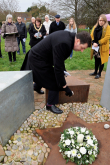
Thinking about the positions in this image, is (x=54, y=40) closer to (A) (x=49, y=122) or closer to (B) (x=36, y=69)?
(B) (x=36, y=69)

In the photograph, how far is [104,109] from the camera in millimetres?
2939

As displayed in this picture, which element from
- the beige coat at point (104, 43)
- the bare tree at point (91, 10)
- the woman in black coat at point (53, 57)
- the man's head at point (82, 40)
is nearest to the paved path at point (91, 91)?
the woman in black coat at point (53, 57)

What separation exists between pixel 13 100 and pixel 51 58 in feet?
Result: 3.05

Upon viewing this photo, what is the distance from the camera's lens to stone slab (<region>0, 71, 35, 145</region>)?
192 centimetres

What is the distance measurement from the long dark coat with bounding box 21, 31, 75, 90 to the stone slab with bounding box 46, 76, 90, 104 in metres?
0.52

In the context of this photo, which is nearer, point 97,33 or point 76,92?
point 76,92

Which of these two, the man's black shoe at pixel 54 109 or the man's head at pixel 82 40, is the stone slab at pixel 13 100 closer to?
the man's black shoe at pixel 54 109

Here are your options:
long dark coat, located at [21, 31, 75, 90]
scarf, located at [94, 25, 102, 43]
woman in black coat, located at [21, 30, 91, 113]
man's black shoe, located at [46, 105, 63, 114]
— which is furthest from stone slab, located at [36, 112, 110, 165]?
scarf, located at [94, 25, 102, 43]

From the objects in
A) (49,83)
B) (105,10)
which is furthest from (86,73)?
(105,10)

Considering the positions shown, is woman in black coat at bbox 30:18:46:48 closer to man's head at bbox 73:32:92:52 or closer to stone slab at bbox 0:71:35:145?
stone slab at bbox 0:71:35:145

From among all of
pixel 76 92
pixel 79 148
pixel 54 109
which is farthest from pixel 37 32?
pixel 79 148

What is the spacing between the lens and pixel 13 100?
2088 mm

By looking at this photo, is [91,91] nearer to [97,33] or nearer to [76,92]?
[76,92]

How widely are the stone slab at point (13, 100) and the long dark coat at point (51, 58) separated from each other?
8.0 inches
